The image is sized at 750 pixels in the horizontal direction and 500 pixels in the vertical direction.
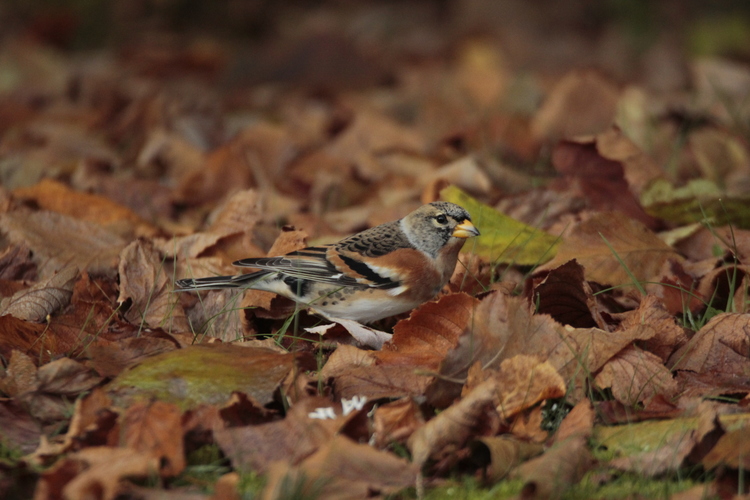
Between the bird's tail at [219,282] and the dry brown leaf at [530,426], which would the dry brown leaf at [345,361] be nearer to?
the dry brown leaf at [530,426]

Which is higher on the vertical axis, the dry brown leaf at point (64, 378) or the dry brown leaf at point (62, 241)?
the dry brown leaf at point (64, 378)

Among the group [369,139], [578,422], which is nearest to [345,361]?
[578,422]

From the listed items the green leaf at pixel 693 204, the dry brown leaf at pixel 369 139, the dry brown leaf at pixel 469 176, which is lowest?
the dry brown leaf at pixel 369 139

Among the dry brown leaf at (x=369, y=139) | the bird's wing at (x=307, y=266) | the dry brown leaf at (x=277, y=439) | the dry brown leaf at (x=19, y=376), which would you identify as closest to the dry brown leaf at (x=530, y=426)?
the dry brown leaf at (x=277, y=439)

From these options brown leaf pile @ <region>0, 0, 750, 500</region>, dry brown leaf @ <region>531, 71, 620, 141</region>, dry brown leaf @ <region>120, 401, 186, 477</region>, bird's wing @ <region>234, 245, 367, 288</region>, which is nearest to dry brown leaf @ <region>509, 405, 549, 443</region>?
brown leaf pile @ <region>0, 0, 750, 500</region>

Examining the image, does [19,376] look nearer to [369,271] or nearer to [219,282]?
[219,282]

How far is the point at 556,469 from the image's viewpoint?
8.20 ft

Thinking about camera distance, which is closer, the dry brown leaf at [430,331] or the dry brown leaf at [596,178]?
the dry brown leaf at [430,331]

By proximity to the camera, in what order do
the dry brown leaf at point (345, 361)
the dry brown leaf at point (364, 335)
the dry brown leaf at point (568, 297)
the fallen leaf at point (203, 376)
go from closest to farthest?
the fallen leaf at point (203, 376) → the dry brown leaf at point (345, 361) → the dry brown leaf at point (568, 297) → the dry brown leaf at point (364, 335)

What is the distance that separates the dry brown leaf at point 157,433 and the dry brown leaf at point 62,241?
162cm

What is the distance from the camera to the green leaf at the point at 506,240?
412 centimetres

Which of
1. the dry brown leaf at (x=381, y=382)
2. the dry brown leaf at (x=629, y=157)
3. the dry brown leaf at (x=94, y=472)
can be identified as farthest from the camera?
the dry brown leaf at (x=629, y=157)

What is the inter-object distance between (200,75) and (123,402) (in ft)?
24.5

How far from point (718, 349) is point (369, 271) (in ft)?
5.05
